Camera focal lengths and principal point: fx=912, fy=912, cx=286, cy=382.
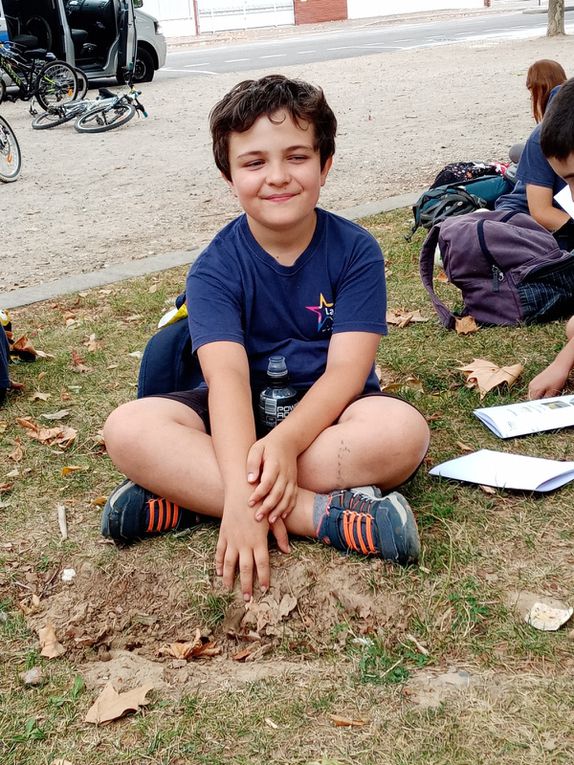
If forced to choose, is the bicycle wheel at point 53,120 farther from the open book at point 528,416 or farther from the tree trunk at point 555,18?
the tree trunk at point 555,18

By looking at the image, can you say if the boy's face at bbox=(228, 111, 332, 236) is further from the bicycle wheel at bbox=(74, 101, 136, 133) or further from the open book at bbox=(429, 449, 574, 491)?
the bicycle wheel at bbox=(74, 101, 136, 133)

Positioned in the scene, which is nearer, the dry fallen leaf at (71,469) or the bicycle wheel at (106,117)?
→ the dry fallen leaf at (71,469)

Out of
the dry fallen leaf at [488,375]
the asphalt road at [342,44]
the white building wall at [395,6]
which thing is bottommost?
the white building wall at [395,6]

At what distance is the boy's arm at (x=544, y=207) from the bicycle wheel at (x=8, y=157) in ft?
19.9

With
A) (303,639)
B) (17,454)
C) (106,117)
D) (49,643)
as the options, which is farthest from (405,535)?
(106,117)

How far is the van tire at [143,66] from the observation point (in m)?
16.4

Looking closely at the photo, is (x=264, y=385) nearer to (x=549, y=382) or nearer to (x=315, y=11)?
(x=549, y=382)

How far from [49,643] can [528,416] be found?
1.73m

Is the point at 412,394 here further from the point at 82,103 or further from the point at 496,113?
the point at 82,103

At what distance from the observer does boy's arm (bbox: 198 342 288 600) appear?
2.30 m

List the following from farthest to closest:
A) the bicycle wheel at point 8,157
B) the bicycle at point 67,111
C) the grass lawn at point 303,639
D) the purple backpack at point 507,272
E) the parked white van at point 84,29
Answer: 1. the parked white van at point 84,29
2. the bicycle at point 67,111
3. the bicycle wheel at point 8,157
4. the purple backpack at point 507,272
5. the grass lawn at point 303,639

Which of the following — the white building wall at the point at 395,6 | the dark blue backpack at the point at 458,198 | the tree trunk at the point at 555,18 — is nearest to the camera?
the dark blue backpack at the point at 458,198

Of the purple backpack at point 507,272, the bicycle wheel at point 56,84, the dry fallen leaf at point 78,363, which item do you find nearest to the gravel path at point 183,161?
the bicycle wheel at point 56,84

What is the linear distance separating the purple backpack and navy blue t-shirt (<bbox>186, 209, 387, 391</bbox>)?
1.47 meters
